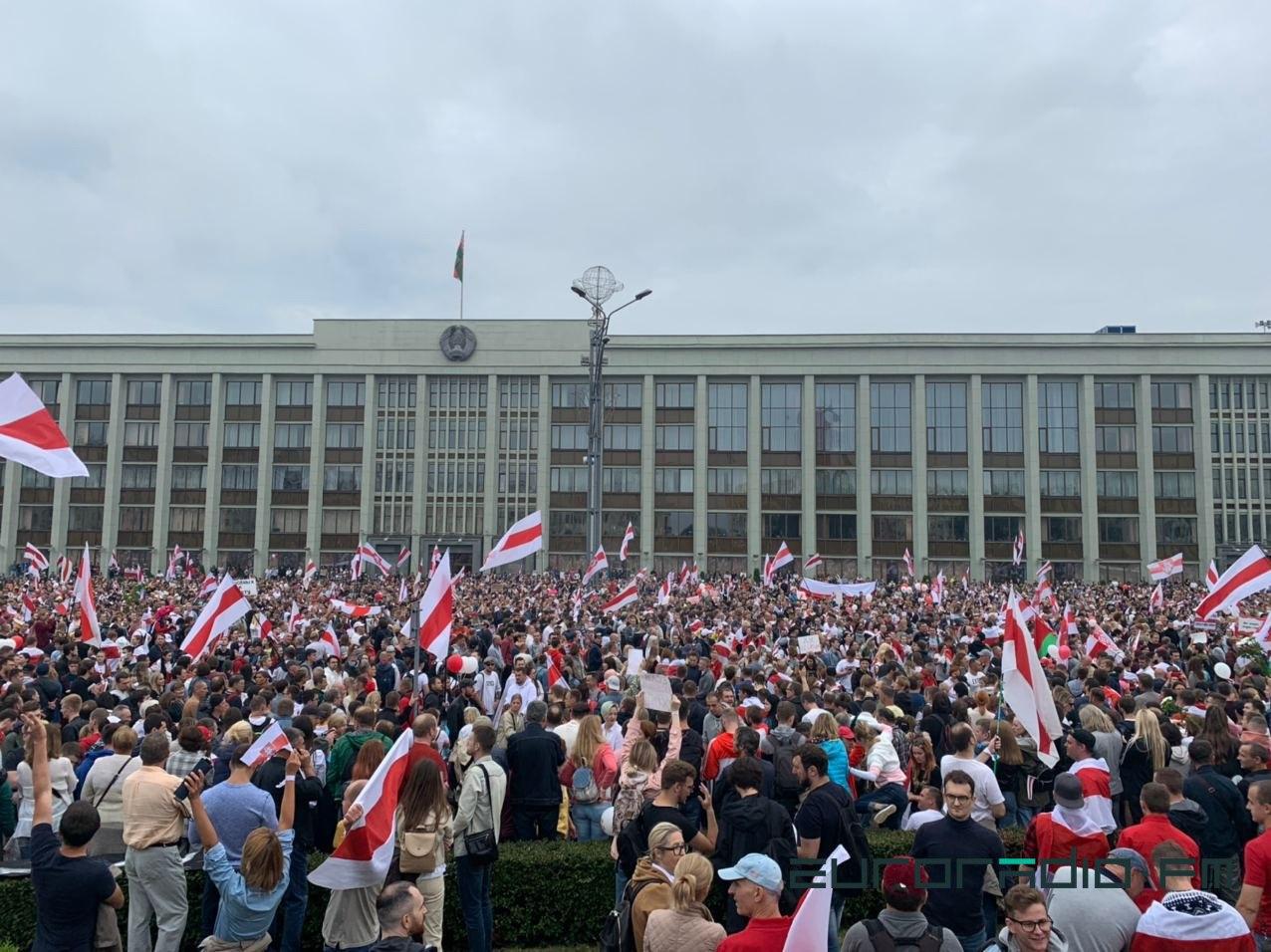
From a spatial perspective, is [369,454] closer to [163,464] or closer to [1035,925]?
A: [163,464]

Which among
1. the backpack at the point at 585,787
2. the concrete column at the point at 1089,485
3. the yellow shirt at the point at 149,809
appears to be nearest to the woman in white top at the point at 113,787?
the yellow shirt at the point at 149,809

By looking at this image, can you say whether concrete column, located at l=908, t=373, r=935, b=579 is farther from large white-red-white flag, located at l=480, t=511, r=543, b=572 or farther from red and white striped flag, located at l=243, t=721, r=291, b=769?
red and white striped flag, located at l=243, t=721, r=291, b=769

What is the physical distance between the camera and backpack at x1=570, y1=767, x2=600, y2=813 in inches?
355

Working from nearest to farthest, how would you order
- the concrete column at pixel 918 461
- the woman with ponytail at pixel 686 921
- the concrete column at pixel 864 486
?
the woman with ponytail at pixel 686 921
the concrete column at pixel 918 461
the concrete column at pixel 864 486

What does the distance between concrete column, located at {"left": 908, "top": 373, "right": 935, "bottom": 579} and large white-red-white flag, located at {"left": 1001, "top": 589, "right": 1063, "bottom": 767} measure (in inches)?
2244

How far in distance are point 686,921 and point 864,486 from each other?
62573 millimetres

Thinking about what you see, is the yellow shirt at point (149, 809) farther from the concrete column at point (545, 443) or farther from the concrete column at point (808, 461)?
the concrete column at point (545, 443)

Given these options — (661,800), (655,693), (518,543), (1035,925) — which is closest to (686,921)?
(661,800)

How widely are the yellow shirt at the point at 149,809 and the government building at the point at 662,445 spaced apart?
59.2 m

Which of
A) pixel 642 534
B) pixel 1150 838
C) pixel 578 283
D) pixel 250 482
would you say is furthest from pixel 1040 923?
pixel 250 482

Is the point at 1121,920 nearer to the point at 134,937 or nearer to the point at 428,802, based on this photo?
the point at 428,802

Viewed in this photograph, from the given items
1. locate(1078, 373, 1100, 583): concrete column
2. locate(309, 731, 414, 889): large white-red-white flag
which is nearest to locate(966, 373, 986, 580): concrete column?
locate(1078, 373, 1100, 583): concrete column

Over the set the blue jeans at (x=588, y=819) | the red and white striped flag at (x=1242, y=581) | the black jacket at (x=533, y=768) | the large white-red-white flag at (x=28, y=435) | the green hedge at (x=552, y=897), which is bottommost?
the green hedge at (x=552, y=897)

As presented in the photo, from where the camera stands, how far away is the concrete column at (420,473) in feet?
222
